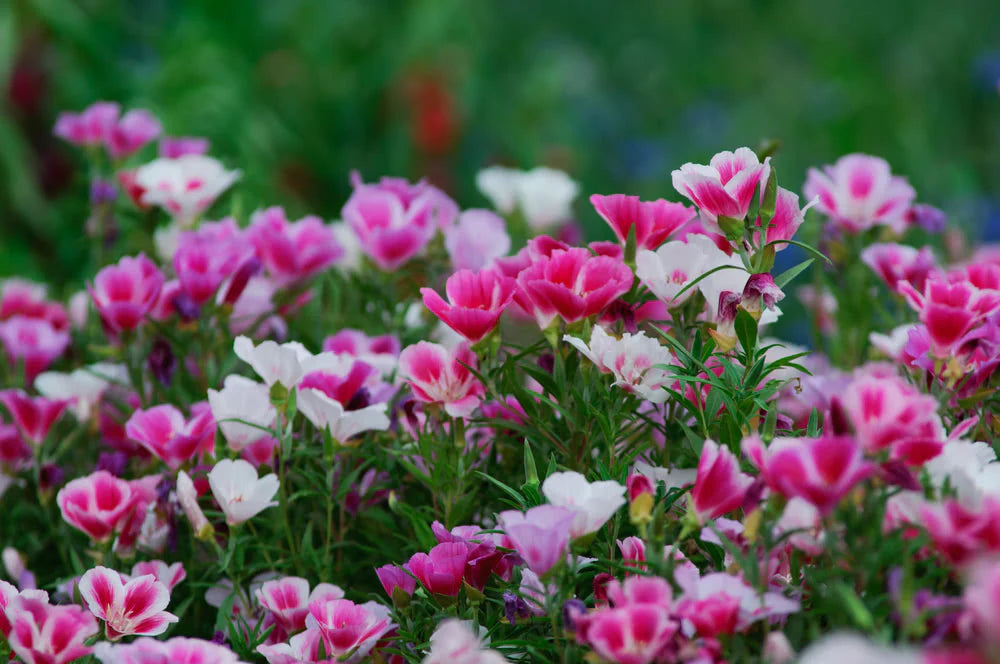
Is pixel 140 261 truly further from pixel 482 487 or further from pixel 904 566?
pixel 904 566

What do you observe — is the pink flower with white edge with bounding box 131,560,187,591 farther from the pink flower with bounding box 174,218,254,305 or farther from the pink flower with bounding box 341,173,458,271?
the pink flower with bounding box 341,173,458,271

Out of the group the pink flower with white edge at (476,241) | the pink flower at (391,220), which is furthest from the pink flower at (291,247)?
the pink flower with white edge at (476,241)

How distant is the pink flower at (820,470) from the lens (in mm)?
663

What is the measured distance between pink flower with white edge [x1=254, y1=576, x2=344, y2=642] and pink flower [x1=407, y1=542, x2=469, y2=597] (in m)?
0.12

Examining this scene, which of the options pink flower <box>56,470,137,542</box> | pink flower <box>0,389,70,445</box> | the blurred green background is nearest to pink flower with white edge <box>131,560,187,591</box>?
pink flower <box>56,470,137,542</box>

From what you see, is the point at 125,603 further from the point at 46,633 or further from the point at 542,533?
the point at 542,533

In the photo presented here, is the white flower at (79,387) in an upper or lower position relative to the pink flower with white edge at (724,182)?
lower

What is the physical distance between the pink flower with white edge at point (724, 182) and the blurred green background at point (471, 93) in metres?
1.65

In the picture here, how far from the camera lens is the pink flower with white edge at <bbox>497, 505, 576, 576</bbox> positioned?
2.47ft

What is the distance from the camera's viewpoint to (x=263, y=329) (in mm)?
1336

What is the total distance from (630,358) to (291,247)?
54 cm

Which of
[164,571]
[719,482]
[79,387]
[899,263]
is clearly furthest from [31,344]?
[899,263]

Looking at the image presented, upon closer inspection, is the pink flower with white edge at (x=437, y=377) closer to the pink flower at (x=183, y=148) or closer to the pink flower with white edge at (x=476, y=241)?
the pink flower with white edge at (x=476, y=241)

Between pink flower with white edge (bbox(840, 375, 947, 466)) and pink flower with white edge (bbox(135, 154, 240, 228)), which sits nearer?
pink flower with white edge (bbox(840, 375, 947, 466))
